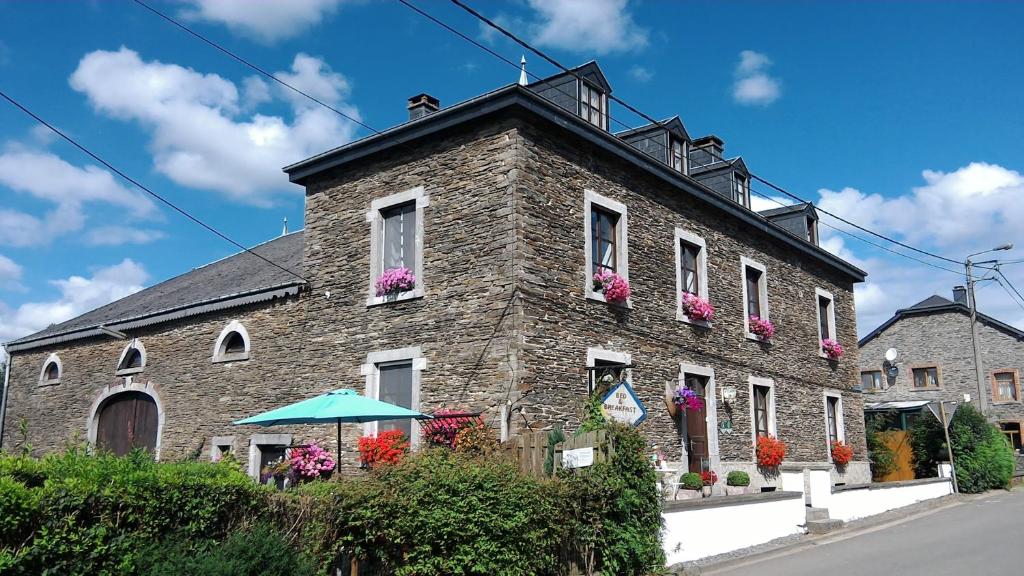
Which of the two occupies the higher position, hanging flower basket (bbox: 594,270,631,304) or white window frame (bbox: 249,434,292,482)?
hanging flower basket (bbox: 594,270,631,304)

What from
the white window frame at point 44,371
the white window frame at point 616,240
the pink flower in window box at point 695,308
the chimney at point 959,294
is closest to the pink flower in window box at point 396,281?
the white window frame at point 616,240

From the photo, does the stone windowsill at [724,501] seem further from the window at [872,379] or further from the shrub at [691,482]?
the window at [872,379]

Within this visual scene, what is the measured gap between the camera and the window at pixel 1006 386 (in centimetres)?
3528

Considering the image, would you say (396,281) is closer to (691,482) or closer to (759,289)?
(691,482)

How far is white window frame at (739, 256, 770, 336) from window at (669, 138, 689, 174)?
2.53 meters

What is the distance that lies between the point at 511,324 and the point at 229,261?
1238 cm

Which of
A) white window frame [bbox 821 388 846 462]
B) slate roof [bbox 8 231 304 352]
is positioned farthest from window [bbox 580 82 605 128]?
white window frame [bbox 821 388 846 462]

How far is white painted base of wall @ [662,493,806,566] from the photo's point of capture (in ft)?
33.9

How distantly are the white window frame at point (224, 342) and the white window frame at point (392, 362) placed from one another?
324 cm

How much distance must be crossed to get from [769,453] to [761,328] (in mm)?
2684

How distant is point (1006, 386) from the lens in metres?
35.8

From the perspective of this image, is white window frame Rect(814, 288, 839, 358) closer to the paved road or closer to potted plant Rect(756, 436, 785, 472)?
potted plant Rect(756, 436, 785, 472)

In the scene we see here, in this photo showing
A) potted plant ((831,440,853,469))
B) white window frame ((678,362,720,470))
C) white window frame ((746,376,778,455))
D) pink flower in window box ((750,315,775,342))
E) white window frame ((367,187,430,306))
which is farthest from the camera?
potted plant ((831,440,853,469))

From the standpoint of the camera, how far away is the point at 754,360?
683 inches
